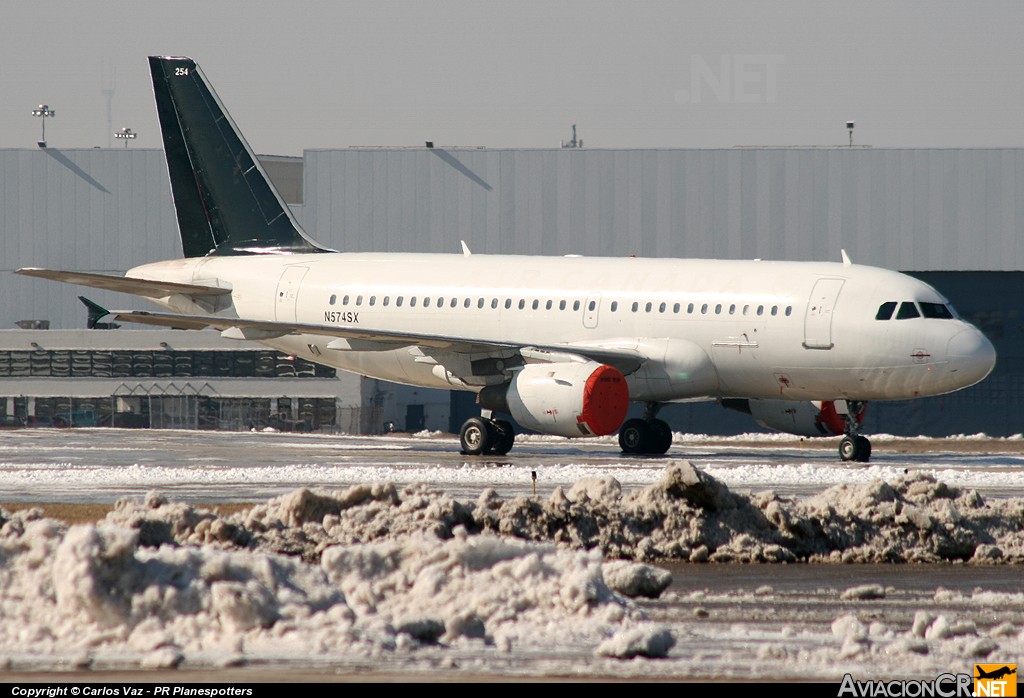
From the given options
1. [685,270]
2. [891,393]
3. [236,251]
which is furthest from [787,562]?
[236,251]

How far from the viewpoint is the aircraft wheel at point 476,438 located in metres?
31.2

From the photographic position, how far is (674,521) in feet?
52.5

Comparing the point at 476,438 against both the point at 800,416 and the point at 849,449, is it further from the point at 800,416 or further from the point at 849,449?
the point at 849,449

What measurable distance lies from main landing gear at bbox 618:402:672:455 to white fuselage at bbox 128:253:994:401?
1.35 metres

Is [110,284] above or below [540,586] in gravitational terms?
above

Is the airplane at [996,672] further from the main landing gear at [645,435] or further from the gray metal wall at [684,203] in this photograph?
the gray metal wall at [684,203]

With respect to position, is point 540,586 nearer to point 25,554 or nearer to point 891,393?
point 25,554

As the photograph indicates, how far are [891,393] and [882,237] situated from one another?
793 inches

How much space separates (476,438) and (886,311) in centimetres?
851

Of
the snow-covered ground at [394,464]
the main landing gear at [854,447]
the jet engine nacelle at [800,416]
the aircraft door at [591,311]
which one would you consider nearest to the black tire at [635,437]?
the snow-covered ground at [394,464]

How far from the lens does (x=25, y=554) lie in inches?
420

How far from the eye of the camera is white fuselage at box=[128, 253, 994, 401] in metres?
29.0

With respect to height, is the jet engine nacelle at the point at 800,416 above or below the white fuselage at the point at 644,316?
below

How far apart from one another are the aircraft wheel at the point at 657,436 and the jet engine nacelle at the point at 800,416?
1.47m
